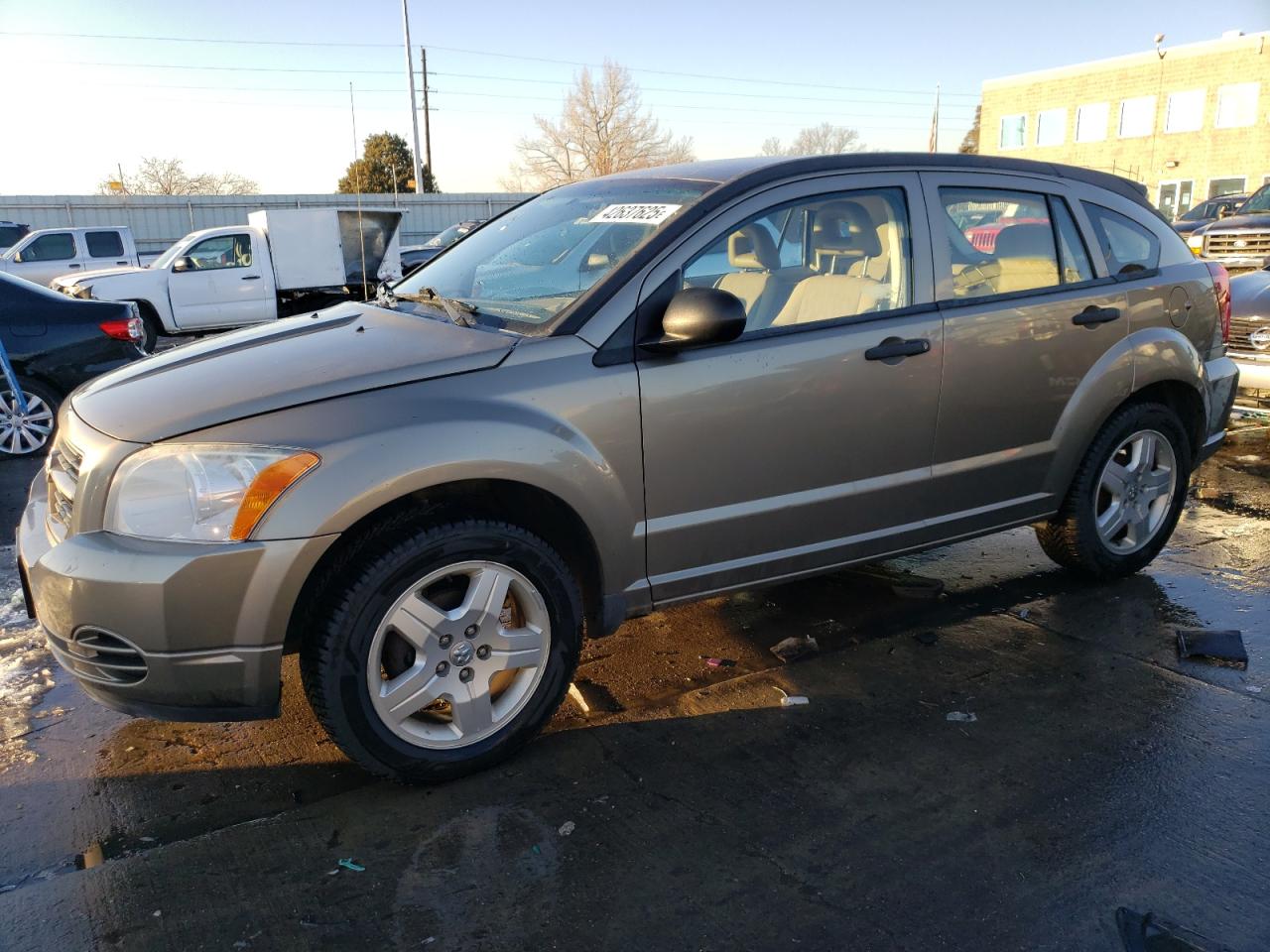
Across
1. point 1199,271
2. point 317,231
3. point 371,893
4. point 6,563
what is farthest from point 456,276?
point 317,231

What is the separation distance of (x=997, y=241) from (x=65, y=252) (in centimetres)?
1978

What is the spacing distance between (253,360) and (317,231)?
1344cm

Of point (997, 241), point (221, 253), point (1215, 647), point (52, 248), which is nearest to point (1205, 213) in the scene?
point (221, 253)

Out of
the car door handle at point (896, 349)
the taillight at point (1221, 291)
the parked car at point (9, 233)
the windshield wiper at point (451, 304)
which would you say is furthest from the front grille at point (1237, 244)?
the parked car at point (9, 233)

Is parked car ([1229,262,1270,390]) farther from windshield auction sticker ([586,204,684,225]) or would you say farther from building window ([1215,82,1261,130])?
building window ([1215,82,1261,130])

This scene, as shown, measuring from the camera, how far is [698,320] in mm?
2961

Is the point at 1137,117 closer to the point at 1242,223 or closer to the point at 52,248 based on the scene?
the point at 1242,223

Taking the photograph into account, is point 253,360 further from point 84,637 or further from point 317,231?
point 317,231

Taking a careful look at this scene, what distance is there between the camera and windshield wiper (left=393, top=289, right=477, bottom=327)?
10.8 ft

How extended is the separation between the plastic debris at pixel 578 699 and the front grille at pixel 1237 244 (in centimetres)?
1321

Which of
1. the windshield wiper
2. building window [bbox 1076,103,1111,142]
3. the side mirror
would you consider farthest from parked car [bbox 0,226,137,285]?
building window [bbox 1076,103,1111,142]

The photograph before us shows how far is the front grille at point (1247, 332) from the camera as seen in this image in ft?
23.7

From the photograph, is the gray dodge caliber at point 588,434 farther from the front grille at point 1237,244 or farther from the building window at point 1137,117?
the building window at point 1137,117

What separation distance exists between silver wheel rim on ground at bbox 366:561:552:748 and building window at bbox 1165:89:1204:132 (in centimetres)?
4665
